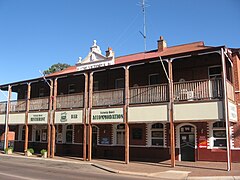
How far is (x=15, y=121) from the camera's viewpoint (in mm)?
25750

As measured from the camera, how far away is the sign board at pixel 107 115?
19.0 m

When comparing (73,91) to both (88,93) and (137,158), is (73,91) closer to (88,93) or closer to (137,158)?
(88,93)

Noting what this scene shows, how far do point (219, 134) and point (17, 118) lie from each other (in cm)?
1708

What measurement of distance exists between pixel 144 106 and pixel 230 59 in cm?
614

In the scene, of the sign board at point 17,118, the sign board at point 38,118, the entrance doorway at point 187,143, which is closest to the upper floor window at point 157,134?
the entrance doorway at point 187,143

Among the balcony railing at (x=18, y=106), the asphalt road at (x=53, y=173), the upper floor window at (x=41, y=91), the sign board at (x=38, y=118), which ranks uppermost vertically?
the upper floor window at (x=41, y=91)

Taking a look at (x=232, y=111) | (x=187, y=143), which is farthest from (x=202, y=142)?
(x=232, y=111)

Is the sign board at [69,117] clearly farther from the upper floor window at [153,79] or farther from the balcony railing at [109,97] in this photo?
the upper floor window at [153,79]

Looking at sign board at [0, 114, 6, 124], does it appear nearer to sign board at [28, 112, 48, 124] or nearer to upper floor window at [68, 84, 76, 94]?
sign board at [28, 112, 48, 124]

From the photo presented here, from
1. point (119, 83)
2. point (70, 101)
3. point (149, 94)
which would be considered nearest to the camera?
point (149, 94)

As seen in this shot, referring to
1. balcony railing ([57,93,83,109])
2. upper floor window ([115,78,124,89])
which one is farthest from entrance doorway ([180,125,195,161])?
balcony railing ([57,93,83,109])

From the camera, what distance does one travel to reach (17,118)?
25.6 metres

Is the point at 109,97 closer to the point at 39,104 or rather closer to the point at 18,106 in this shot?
the point at 39,104

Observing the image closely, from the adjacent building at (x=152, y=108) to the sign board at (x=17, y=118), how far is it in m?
0.09
